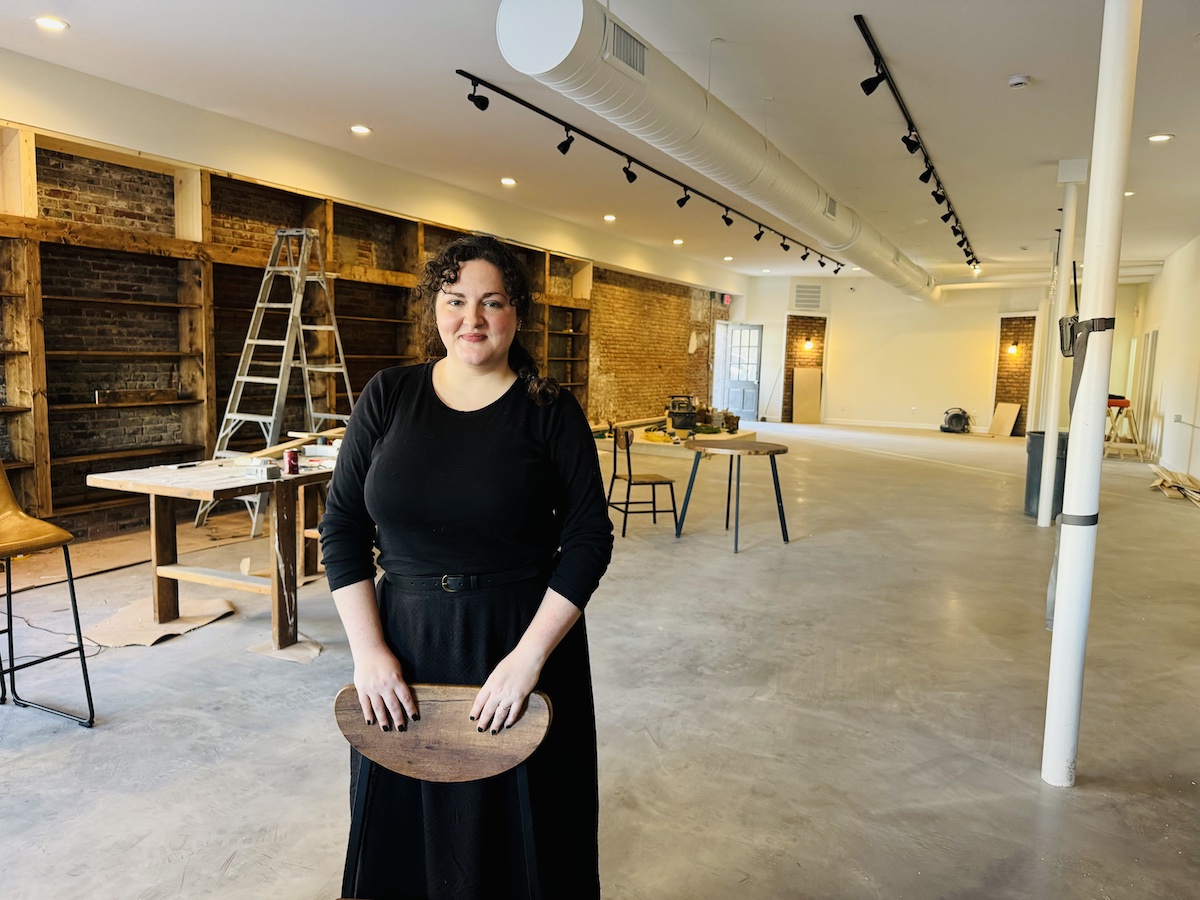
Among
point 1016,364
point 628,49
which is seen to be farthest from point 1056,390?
point 1016,364

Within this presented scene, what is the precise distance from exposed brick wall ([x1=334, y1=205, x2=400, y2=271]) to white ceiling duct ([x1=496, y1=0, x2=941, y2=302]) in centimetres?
426

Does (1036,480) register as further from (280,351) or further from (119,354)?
(119,354)

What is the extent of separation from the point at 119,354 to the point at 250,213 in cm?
188

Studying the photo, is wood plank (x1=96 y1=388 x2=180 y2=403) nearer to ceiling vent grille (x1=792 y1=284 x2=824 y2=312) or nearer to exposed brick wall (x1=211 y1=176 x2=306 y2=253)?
exposed brick wall (x1=211 y1=176 x2=306 y2=253)

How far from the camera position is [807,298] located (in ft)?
58.6

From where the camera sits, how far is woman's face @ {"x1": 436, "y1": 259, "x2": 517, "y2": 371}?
1409 millimetres

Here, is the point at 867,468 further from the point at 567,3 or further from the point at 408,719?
the point at 408,719

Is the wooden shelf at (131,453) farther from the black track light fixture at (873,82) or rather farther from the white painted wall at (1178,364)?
the white painted wall at (1178,364)

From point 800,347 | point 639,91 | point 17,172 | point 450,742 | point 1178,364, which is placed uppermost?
point 639,91

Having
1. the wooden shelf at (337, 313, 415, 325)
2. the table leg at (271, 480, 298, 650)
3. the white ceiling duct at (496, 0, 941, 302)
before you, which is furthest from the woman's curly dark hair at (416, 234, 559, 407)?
the wooden shelf at (337, 313, 415, 325)

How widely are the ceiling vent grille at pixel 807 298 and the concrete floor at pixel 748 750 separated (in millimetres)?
13185

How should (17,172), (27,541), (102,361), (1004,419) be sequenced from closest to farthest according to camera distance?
(27,541)
(17,172)
(102,361)
(1004,419)

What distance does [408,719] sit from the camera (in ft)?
4.23

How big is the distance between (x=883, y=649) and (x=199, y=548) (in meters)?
4.56
